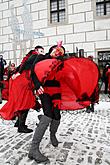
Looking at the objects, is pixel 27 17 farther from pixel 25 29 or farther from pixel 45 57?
pixel 45 57

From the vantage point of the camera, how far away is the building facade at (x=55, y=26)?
37.6ft

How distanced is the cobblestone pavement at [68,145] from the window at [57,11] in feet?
27.8

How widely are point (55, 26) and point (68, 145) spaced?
9.58m

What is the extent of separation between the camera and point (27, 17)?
13023 millimetres

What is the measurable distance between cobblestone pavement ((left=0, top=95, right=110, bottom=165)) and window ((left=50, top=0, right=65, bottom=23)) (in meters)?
8.48

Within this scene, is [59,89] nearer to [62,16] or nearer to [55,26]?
[55,26]

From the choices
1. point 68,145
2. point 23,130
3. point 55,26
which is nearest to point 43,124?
point 68,145

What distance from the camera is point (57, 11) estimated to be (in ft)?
41.7

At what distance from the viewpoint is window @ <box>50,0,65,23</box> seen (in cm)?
1258

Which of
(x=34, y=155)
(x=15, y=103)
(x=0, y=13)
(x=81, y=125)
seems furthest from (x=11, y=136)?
(x=0, y=13)

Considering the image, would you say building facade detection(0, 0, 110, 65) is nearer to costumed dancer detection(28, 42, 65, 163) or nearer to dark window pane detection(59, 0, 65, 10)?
dark window pane detection(59, 0, 65, 10)

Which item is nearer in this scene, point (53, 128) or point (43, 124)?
point (43, 124)

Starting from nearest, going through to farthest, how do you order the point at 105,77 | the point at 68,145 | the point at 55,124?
the point at 55,124, the point at 68,145, the point at 105,77

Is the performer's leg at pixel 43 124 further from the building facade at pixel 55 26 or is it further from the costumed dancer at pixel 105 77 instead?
the building facade at pixel 55 26
